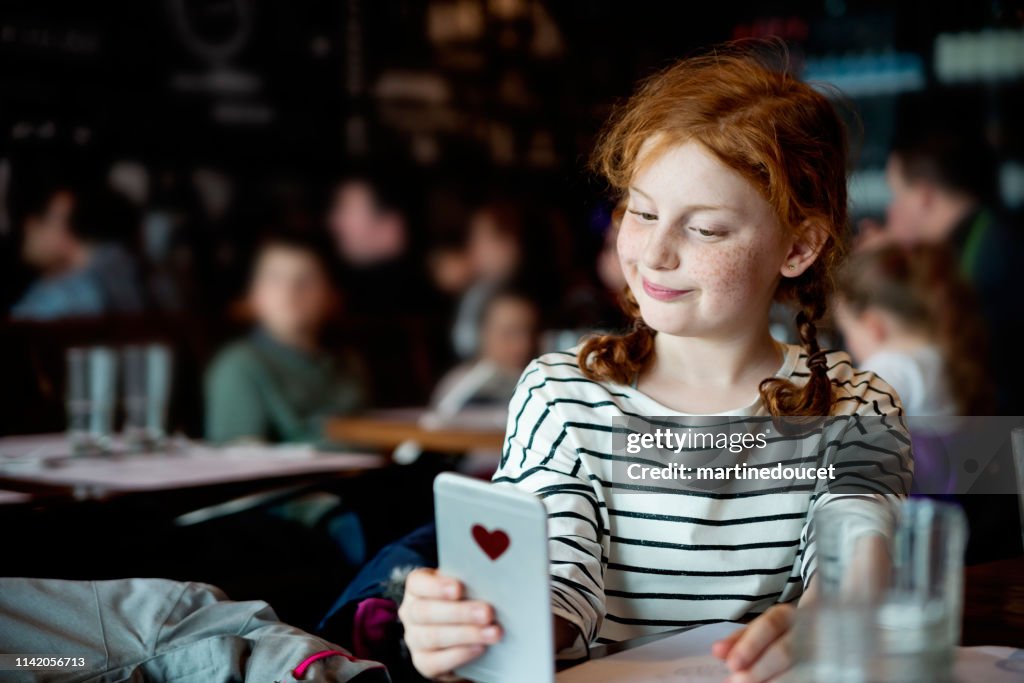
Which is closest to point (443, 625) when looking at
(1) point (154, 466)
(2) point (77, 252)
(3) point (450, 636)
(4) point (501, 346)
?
(3) point (450, 636)

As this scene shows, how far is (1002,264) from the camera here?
4426 mm

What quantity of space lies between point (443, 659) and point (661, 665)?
0.70 ft

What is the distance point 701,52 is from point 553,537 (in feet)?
2.51

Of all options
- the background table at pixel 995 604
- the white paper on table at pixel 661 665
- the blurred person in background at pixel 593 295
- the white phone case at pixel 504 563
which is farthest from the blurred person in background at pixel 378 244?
the white phone case at pixel 504 563

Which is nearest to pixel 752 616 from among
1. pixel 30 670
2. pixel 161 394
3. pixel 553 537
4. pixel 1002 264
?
pixel 553 537

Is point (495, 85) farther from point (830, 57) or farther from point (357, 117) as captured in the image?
point (830, 57)

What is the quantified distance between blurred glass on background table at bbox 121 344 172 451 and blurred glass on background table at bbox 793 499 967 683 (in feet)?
8.02

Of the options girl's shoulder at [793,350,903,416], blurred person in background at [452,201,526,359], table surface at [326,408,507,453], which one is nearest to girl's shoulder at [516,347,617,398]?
girl's shoulder at [793,350,903,416]

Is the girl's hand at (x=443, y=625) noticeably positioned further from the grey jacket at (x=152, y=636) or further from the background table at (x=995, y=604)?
the background table at (x=995, y=604)

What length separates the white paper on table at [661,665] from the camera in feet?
3.13

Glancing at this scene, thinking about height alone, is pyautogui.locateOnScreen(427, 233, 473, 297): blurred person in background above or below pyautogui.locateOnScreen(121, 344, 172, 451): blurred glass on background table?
above

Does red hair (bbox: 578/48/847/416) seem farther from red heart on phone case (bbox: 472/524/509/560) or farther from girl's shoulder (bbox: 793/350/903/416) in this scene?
red heart on phone case (bbox: 472/524/509/560)

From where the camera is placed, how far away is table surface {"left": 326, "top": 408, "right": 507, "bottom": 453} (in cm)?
351

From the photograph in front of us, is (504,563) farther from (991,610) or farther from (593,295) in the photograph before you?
(593,295)
